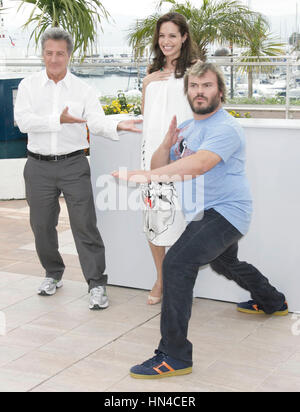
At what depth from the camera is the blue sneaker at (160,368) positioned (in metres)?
3.09

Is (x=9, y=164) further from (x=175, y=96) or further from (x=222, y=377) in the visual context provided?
(x=222, y=377)

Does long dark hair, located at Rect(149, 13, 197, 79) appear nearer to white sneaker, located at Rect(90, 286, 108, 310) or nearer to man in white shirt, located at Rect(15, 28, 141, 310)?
man in white shirt, located at Rect(15, 28, 141, 310)

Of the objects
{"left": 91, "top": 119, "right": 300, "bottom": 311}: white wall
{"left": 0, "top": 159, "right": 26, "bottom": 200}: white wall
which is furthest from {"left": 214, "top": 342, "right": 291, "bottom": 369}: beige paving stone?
{"left": 0, "top": 159, "right": 26, "bottom": 200}: white wall

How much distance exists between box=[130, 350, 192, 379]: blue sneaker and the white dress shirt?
1472 millimetres

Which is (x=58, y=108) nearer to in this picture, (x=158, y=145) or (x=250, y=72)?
(x=158, y=145)

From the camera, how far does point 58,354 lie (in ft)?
11.2

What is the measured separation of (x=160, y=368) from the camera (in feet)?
10.2

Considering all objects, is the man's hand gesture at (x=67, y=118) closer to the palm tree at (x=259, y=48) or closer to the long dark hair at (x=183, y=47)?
Answer: the long dark hair at (x=183, y=47)

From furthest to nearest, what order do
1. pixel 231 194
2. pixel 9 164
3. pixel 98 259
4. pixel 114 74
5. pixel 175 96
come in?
pixel 114 74
pixel 9 164
pixel 98 259
pixel 175 96
pixel 231 194

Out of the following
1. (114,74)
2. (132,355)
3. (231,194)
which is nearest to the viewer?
(231,194)

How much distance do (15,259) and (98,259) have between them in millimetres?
1317

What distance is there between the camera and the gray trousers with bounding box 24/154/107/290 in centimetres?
406
